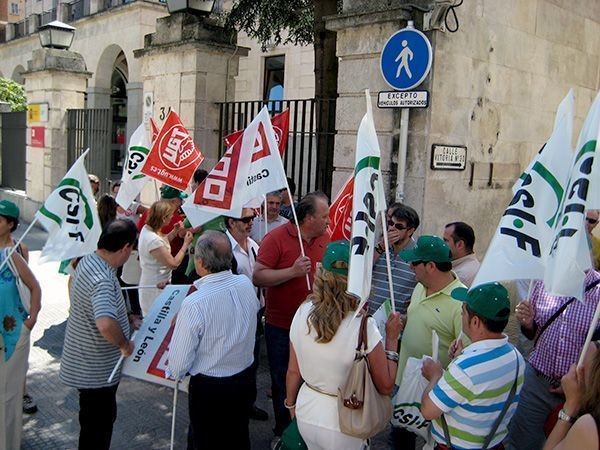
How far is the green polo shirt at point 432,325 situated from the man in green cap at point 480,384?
66 cm

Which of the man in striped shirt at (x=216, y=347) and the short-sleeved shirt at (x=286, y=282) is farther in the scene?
the short-sleeved shirt at (x=286, y=282)

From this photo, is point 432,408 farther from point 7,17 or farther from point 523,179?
point 7,17

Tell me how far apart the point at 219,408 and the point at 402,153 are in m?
3.51

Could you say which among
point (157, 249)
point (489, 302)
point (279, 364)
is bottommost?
point (279, 364)

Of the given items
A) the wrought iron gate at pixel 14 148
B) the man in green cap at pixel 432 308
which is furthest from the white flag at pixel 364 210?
the wrought iron gate at pixel 14 148

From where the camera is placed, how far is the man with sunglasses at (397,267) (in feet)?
14.1

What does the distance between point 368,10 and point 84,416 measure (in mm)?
4769

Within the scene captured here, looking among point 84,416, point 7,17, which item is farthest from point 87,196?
point 7,17

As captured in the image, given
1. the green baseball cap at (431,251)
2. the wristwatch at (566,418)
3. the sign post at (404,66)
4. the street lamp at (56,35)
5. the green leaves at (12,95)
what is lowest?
the wristwatch at (566,418)

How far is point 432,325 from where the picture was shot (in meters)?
3.49

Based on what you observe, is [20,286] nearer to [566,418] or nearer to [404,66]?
[566,418]

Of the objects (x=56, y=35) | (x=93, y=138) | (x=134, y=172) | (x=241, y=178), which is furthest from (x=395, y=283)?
(x=56, y=35)

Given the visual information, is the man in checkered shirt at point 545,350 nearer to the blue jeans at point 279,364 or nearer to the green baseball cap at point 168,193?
the blue jeans at point 279,364

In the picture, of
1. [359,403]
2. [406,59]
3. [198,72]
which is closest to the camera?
[359,403]
